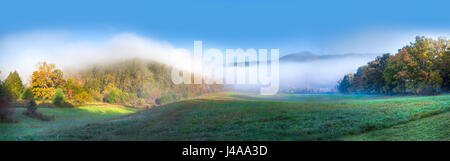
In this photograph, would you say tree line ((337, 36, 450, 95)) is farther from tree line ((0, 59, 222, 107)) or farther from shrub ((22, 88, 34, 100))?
shrub ((22, 88, 34, 100))

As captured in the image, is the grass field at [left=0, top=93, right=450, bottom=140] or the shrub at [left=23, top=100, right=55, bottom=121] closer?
the grass field at [left=0, top=93, right=450, bottom=140]

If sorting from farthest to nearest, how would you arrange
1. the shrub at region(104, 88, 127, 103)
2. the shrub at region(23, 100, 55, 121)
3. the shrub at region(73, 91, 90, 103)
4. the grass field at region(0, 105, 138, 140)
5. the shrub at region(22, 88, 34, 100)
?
the shrub at region(73, 91, 90, 103), the shrub at region(104, 88, 127, 103), the shrub at region(22, 88, 34, 100), the shrub at region(23, 100, 55, 121), the grass field at region(0, 105, 138, 140)

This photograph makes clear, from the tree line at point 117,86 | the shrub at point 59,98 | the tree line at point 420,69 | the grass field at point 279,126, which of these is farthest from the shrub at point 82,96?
the tree line at point 420,69

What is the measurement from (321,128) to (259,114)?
23.8 ft

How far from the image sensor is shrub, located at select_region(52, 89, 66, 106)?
43.6 m

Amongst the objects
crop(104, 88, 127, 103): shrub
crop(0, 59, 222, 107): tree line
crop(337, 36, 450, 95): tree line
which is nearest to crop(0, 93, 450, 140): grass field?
crop(0, 59, 222, 107): tree line

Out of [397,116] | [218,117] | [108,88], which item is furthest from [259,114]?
[108,88]

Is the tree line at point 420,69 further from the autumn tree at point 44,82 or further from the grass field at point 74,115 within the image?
the autumn tree at point 44,82

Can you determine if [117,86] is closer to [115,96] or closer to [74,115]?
[115,96]

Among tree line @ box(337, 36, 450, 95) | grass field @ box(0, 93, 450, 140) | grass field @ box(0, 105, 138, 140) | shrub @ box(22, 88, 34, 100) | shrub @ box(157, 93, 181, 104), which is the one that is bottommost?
grass field @ box(0, 105, 138, 140)

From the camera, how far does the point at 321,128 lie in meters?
19.1

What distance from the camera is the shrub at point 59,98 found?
43.6 metres

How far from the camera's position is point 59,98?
1737 inches
